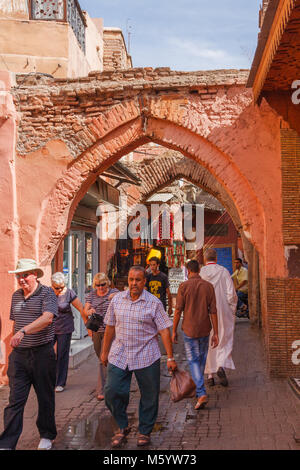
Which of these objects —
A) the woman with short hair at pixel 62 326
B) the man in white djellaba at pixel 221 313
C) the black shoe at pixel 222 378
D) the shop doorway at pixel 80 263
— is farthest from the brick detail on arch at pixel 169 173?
the woman with short hair at pixel 62 326

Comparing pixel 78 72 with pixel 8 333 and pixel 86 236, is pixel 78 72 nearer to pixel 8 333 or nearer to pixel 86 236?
pixel 86 236

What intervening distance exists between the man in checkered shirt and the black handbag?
1.56 meters

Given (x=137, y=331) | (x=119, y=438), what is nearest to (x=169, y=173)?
(x=137, y=331)

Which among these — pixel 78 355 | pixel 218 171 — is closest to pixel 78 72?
pixel 218 171

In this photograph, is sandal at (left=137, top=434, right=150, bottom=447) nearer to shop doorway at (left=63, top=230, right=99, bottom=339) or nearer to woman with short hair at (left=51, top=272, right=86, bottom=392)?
woman with short hair at (left=51, top=272, right=86, bottom=392)

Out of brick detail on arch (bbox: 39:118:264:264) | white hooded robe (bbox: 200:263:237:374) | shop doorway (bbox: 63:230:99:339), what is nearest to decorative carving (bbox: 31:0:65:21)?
brick detail on arch (bbox: 39:118:264:264)

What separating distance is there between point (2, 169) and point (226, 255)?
1345 cm

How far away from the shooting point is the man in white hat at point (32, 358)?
4062mm

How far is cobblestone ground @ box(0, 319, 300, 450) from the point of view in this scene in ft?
14.3

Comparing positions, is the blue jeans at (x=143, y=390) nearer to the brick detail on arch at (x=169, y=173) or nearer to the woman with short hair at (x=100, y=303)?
the woman with short hair at (x=100, y=303)

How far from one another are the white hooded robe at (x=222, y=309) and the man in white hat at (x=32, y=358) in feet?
9.11

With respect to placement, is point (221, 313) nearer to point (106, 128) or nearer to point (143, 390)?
point (143, 390)

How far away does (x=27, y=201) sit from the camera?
292 inches

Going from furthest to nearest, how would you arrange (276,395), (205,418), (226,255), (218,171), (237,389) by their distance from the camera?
1. (226,255)
2. (218,171)
3. (237,389)
4. (276,395)
5. (205,418)
